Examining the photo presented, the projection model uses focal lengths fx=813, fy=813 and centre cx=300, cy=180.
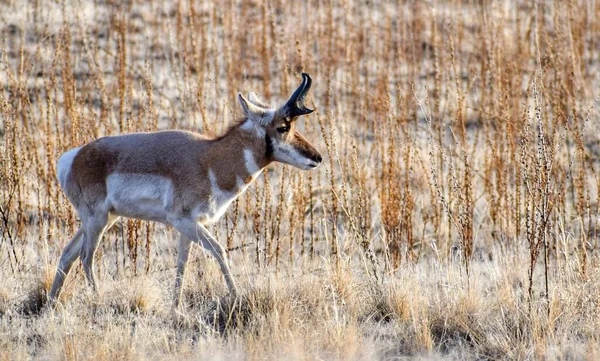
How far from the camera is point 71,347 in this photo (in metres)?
4.78

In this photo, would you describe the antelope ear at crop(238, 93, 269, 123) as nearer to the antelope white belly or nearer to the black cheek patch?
the black cheek patch

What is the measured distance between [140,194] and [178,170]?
32 cm

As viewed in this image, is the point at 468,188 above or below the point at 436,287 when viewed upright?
above

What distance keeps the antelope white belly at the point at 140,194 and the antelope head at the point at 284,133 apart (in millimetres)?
769

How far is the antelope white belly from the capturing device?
580 cm

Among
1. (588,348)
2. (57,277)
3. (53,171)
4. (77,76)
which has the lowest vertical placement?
(588,348)

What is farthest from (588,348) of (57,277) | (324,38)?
(324,38)

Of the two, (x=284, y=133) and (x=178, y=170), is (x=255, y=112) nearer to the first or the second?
(x=284, y=133)

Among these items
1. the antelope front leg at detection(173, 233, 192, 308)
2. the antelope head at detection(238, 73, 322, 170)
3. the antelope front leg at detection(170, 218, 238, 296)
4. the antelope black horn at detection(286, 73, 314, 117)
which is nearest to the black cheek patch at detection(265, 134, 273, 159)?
the antelope head at detection(238, 73, 322, 170)

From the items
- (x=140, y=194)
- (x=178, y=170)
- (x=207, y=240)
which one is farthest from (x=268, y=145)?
(x=140, y=194)

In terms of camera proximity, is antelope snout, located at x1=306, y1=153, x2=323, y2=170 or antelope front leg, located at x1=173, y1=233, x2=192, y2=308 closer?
antelope snout, located at x1=306, y1=153, x2=323, y2=170

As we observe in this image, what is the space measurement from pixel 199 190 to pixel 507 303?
7.71 feet

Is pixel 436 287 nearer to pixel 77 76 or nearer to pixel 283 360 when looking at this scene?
pixel 283 360

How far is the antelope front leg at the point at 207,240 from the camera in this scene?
5.62 meters
